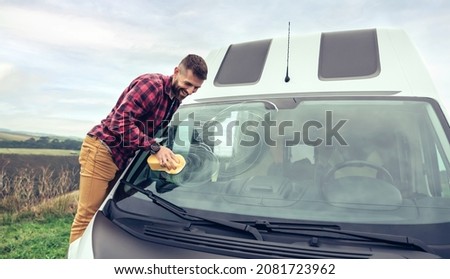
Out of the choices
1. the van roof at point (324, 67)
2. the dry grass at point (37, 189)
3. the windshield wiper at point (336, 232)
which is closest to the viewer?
the windshield wiper at point (336, 232)

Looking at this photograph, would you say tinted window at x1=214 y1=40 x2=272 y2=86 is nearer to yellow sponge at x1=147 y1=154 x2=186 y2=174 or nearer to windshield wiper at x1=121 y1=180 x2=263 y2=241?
yellow sponge at x1=147 y1=154 x2=186 y2=174

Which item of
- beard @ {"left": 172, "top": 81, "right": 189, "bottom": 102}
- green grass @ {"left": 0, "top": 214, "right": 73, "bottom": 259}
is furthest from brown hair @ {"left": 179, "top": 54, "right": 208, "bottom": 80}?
green grass @ {"left": 0, "top": 214, "right": 73, "bottom": 259}

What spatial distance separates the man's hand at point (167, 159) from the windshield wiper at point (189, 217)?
6.7 inches

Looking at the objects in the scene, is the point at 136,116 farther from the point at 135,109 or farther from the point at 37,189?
the point at 37,189

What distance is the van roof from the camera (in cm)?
208

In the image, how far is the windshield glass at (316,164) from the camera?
165cm

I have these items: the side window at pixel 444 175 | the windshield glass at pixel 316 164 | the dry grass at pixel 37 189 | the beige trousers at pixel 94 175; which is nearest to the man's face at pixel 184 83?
the windshield glass at pixel 316 164

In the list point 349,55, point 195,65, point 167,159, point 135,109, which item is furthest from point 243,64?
point 167,159

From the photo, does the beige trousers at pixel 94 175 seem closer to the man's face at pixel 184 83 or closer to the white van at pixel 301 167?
the white van at pixel 301 167

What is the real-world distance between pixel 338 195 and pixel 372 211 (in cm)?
16

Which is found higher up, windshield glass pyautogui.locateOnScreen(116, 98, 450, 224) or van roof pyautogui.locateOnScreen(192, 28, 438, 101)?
van roof pyautogui.locateOnScreen(192, 28, 438, 101)

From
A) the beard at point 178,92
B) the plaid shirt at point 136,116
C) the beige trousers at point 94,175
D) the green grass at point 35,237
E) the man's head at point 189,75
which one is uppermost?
the man's head at point 189,75

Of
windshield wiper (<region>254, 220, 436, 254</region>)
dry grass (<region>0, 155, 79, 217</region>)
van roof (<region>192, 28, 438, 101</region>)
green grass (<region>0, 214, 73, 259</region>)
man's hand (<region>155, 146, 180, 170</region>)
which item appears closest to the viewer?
windshield wiper (<region>254, 220, 436, 254</region>)

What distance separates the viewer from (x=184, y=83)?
7.52 feet
